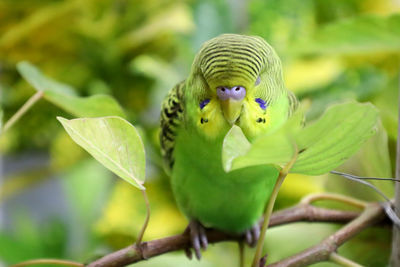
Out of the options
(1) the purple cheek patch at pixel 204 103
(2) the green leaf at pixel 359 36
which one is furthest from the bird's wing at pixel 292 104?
(2) the green leaf at pixel 359 36

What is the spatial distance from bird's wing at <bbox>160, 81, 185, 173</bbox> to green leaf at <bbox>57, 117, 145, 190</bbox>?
0.53 ft

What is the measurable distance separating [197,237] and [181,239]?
77 millimetres

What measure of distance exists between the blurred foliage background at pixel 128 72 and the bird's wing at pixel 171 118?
8.2 inches

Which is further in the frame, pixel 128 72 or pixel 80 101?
pixel 128 72

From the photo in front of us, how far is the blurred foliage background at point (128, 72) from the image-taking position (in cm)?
80

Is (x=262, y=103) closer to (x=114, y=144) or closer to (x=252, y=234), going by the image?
(x=114, y=144)

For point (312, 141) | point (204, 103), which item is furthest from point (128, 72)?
point (312, 141)

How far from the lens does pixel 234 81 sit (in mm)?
345

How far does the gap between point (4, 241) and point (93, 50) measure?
1.44 ft

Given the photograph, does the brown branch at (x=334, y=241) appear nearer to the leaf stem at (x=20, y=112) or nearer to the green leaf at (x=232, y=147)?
the green leaf at (x=232, y=147)

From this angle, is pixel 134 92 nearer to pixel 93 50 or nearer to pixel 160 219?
pixel 93 50

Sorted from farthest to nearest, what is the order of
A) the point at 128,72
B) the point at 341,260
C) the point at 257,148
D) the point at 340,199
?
the point at 128,72 < the point at 340,199 < the point at 341,260 < the point at 257,148

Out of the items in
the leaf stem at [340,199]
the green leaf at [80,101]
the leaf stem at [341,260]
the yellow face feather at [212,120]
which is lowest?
the leaf stem at [341,260]

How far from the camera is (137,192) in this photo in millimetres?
910
